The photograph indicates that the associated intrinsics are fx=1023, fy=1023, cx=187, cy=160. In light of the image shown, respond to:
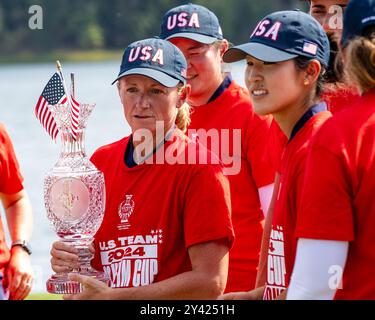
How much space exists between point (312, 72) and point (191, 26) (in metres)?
1.37

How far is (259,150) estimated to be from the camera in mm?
4203

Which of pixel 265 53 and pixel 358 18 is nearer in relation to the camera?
pixel 358 18

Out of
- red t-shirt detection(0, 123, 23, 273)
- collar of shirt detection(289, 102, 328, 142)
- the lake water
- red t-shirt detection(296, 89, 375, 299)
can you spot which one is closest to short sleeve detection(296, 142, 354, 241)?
red t-shirt detection(296, 89, 375, 299)

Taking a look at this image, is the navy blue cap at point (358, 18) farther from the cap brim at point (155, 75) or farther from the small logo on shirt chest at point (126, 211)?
the small logo on shirt chest at point (126, 211)

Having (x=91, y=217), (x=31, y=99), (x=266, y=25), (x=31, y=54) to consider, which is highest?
(x=31, y=54)

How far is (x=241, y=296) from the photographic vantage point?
3098 millimetres

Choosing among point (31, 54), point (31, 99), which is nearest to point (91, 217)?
point (31, 99)

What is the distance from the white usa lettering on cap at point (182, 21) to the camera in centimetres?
441

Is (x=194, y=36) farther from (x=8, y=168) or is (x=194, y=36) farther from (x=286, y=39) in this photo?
(x=286, y=39)

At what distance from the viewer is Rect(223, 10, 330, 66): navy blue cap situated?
305cm

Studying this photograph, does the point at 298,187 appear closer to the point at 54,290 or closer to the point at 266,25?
the point at 266,25

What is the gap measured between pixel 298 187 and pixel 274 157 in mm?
1322

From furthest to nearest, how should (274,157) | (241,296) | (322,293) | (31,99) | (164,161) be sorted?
(31,99), (274,157), (164,161), (241,296), (322,293)

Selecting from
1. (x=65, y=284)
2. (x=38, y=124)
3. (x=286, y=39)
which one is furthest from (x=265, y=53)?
(x=38, y=124)
